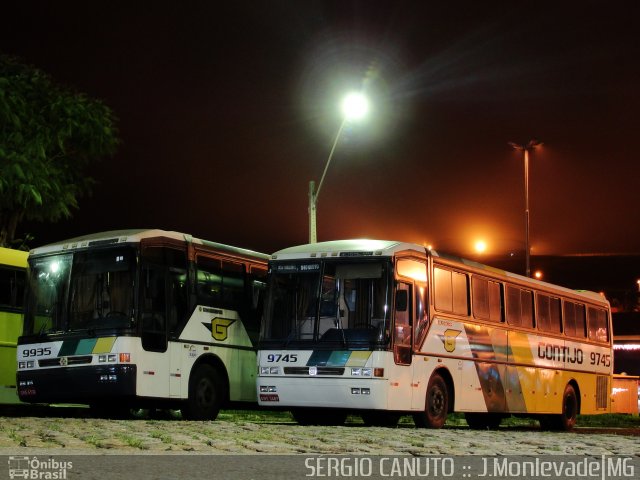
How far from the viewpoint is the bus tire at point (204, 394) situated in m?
18.8

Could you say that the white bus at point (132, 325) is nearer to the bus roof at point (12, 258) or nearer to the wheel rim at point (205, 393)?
the wheel rim at point (205, 393)

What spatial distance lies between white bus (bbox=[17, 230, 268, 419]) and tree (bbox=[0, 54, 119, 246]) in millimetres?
3494

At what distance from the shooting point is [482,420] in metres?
24.6

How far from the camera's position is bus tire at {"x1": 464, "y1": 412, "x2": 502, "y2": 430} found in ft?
79.8

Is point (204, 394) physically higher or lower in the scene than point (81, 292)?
lower

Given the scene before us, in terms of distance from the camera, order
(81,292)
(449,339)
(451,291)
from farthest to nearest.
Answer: (451,291), (449,339), (81,292)

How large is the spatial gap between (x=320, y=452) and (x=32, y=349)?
366 inches

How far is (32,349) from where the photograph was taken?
61.8 ft

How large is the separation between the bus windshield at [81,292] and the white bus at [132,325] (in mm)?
17

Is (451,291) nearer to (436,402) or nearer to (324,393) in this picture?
(436,402)

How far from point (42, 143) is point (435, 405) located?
10622mm

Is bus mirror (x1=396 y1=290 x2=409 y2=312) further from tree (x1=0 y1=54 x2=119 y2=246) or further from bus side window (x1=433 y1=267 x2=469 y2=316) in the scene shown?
tree (x1=0 y1=54 x2=119 y2=246)

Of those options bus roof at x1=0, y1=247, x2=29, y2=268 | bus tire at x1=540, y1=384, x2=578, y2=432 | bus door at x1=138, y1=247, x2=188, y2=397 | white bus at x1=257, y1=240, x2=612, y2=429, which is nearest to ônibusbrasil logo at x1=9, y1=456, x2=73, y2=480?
bus door at x1=138, y1=247, x2=188, y2=397

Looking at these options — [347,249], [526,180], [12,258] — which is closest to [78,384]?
[12,258]
